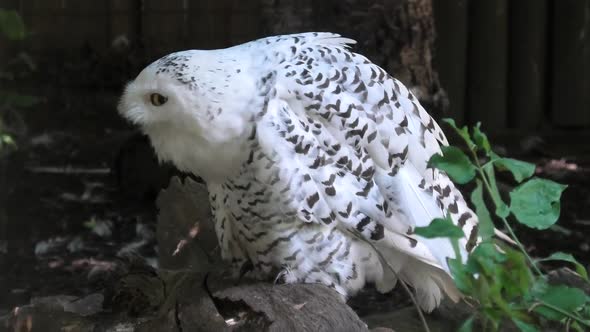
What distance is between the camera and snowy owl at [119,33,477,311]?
288 cm

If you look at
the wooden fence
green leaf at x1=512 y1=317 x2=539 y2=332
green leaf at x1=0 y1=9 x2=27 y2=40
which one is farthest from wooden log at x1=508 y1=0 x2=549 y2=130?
green leaf at x1=512 y1=317 x2=539 y2=332

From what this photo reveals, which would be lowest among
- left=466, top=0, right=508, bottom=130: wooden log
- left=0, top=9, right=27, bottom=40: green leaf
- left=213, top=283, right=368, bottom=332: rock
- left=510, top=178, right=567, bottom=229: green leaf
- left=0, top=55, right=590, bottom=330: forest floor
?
left=0, top=55, right=590, bottom=330: forest floor

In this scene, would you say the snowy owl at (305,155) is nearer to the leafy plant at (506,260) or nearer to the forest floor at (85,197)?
the leafy plant at (506,260)

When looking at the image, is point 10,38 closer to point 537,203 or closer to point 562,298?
point 537,203

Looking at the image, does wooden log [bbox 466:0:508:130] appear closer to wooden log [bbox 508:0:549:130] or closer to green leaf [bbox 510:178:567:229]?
wooden log [bbox 508:0:549:130]

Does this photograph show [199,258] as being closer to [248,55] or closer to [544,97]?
[248,55]

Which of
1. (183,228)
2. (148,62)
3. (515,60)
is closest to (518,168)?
(183,228)

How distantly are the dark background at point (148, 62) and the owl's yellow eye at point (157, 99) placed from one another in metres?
1.21

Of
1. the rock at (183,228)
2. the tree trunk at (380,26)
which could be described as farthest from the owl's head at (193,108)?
the tree trunk at (380,26)

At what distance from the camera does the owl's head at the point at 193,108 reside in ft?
9.25

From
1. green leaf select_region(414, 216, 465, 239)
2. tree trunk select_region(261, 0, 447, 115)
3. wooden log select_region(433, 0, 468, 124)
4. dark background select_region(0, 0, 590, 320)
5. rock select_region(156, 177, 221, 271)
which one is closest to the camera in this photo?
green leaf select_region(414, 216, 465, 239)

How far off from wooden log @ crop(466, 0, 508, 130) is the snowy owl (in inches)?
169

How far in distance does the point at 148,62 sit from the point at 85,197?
195 cm

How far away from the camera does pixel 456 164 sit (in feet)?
6.93
